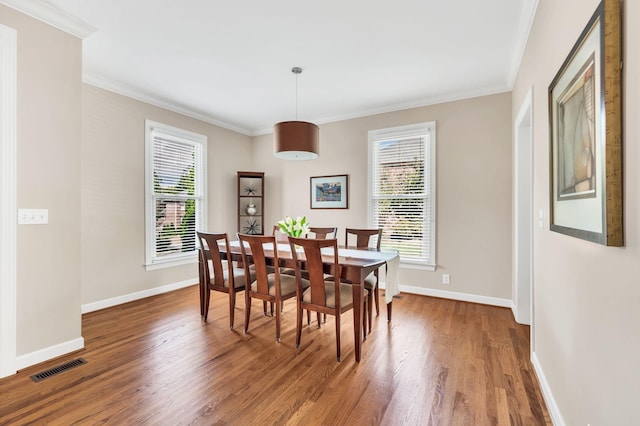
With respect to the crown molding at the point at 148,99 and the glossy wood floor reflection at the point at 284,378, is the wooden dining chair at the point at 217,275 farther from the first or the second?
the crown molding at the point at 148,99

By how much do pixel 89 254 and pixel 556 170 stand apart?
448 centimetres

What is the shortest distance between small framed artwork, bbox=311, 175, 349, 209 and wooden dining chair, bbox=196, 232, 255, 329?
6.76 ft

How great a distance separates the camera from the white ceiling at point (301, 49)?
2.38m

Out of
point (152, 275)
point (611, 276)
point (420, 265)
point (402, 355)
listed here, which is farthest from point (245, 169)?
point (611, 276)

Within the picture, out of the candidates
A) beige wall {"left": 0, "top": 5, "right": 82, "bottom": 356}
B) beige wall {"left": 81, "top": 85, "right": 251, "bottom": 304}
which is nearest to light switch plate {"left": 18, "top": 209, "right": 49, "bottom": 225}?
beige wall {"left": 0, "top": 5, "right": 82, "bottom": 356}

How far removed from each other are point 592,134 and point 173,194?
4.65 meters

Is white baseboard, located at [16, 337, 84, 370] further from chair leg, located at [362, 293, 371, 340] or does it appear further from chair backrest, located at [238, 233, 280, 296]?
chair leg, located at [362, 293, 371, 340]

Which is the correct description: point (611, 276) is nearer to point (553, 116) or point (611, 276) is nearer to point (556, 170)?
point (556, 170)

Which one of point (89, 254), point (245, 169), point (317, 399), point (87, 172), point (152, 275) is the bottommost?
point (317, 399)

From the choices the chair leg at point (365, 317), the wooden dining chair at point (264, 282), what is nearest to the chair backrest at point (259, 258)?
the wooden dining chair at point (264, 282)

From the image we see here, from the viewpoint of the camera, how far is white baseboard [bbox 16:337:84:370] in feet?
7.48

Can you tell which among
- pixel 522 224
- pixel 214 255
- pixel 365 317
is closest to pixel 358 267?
pixel 365 317

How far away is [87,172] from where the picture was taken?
354cm

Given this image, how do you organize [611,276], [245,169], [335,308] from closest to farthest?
[611,276]
[335,308]
[245,169]
